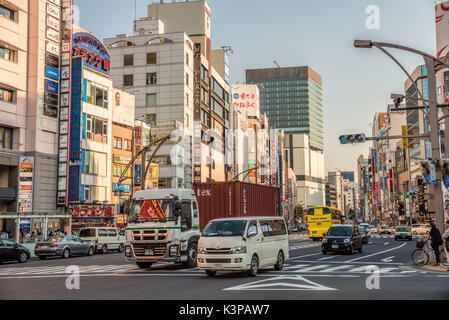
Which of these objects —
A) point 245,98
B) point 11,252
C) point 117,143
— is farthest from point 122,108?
point 245,98

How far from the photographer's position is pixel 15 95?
41.5 m

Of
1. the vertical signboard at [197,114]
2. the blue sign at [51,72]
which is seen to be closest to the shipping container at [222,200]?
the blue sign at [51,72]

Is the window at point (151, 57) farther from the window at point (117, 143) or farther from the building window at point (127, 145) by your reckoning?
the window at point (117, 143)

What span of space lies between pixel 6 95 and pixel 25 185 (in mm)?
7080

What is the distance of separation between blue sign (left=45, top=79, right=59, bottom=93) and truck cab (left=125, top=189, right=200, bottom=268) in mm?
24746

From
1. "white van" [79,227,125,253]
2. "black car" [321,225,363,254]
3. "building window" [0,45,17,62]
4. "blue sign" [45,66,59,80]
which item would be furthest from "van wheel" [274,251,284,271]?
"building window" [0,45,17,62]

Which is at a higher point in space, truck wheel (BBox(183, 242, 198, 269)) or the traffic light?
the traffic light

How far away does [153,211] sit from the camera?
A: 20.9 m

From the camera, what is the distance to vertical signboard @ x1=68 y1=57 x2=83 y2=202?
43688 millimetres

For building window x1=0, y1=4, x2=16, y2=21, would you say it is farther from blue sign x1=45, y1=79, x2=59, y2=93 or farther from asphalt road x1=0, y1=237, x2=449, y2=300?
asphalt road x1=0, y1=237, x2=449, y2=300

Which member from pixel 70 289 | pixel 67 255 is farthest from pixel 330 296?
pixel 67 255

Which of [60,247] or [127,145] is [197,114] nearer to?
[127,145]

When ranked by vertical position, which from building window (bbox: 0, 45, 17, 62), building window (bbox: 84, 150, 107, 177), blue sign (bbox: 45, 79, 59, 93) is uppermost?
building window (bbox: 0, 45, 17, 62)
